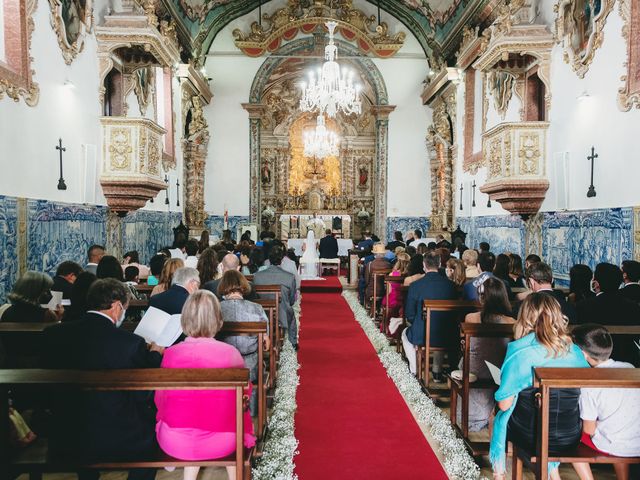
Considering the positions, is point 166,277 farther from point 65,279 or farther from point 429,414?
point 429,414

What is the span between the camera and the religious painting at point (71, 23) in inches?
303

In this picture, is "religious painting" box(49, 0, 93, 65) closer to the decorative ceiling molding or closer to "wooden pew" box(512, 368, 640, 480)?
"wooden pew" box(512, 368, 640, 480)

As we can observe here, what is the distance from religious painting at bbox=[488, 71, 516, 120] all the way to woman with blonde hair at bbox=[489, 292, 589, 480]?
30.2ft

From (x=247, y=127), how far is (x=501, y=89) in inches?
383

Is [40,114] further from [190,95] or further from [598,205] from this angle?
[190,95]

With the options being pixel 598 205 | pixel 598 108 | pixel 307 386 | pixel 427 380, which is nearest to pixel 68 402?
pixel 307 386

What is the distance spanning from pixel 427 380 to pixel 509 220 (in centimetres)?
667

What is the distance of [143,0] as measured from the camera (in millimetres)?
9336

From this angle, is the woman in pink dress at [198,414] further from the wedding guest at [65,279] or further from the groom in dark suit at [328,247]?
the groom in dark suit at [328,247]

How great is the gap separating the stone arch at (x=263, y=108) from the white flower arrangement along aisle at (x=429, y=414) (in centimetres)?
1165

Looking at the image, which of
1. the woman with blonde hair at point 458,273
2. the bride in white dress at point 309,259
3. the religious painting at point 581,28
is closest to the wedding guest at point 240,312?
the woman with blonde hair at point 458,273

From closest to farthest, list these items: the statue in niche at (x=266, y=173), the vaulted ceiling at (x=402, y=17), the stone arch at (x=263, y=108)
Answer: the vaulted ceiling at (x=402, y=17)
the stone arch at (x=263, y=108)
the statue in niche at (x=266, y=173)

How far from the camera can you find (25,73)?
6.75 meters

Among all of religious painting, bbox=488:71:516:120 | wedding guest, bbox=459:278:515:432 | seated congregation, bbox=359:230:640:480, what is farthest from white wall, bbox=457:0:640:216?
wedding guest, bbox=459:278:515:432
